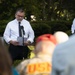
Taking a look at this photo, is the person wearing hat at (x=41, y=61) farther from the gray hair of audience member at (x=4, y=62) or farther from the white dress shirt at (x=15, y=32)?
the white dress shirt at (x=15, y=32)

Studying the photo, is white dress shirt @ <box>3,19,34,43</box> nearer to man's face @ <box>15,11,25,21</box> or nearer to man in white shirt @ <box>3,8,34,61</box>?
man in white shirt @ <box>3,8,34,61</box>

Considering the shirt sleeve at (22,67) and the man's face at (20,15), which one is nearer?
the shirt sleeve at (22,67)

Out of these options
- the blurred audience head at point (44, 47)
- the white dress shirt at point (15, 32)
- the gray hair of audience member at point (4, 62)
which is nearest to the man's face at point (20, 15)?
the white dress shirt at point (15, 32)

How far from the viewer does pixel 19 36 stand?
27.3 ft

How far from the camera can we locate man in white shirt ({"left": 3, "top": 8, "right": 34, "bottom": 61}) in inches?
327

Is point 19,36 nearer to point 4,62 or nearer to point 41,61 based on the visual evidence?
point 41,61

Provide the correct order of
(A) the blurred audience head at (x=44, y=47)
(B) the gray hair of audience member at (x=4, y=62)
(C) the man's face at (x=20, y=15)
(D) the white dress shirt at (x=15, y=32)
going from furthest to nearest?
(D) the white dress shirt at (x=15, y=32), (C) the man's face at (x=20, y=15), (A) the blurred audience head at (x=44, y=47), (B) the gray hair of audience member at (x=4, y=62)

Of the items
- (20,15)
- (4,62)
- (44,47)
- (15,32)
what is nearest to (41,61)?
(44,47)

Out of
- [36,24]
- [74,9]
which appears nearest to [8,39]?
[36,24]

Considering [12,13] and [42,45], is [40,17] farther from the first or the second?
[42,45]

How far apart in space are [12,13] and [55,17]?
4.71 m

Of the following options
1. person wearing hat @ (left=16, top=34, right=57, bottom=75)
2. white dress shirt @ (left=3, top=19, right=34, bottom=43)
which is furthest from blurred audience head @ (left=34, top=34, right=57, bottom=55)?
white dress shirt @ (left=3, top=19, right=34, bottom=43)

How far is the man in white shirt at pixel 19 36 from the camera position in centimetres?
830

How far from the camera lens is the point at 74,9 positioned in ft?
89.5
